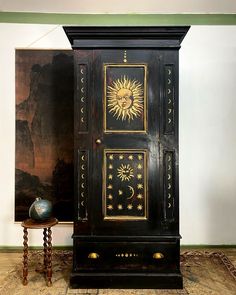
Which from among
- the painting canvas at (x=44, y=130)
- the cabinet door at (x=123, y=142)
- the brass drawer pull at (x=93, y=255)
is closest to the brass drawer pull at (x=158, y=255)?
the cabinet door at (x=123, y=142)

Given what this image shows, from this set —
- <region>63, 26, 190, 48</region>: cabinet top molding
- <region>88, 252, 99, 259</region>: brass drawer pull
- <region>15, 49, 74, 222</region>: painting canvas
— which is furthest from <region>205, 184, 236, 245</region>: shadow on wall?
<region>63, 26, 190, 48</region>: cabinet top molding

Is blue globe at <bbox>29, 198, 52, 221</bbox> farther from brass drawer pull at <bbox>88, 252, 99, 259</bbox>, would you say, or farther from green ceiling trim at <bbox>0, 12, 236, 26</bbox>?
green ceiling trim at <bbox>0, 12, 236, 26</bbox>

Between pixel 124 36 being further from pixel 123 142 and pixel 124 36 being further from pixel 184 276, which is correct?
pixel 184 276

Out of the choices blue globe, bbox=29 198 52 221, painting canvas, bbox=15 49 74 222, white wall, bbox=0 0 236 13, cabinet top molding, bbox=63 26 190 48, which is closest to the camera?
cabinet top molding, bbox=63 26 190 48

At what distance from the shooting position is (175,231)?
92.7 inches

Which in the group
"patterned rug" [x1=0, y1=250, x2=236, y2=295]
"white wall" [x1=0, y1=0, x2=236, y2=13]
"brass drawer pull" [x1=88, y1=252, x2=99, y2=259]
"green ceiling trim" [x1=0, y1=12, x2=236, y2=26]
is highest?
"white wall" [x1=0, y1=0, x2=236, y2=13]

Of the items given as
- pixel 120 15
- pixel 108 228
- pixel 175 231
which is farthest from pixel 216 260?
pixel 120 15

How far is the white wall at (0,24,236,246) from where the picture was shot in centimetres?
309

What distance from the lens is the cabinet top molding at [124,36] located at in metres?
2.29

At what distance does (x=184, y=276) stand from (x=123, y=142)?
4.30 feet

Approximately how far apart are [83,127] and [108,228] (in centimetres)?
84

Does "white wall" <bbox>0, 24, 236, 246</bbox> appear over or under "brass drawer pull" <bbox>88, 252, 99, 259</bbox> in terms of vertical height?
over

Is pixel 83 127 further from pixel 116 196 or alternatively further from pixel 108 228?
pixel 108 228

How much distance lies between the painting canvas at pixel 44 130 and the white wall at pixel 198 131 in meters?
0.09
